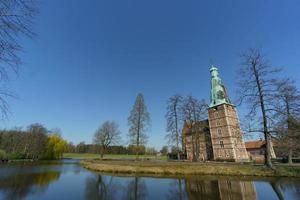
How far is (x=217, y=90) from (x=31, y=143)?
5525 centimetres

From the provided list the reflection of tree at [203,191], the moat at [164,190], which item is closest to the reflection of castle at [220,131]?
the moat at [164,190]

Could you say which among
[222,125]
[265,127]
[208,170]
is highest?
[222,125]

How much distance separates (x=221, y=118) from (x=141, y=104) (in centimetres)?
2127

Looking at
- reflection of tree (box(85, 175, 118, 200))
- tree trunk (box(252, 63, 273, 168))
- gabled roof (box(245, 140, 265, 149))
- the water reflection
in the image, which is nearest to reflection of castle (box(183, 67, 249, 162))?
gabled roof (box(245, 140, 265, 149))

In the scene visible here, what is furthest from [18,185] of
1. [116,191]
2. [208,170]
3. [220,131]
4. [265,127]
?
[220,131]

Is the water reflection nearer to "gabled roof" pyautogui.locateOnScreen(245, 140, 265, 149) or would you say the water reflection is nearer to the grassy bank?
the grassy bank

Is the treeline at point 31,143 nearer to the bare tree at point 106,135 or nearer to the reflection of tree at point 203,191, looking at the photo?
the bare tree at point 106,135

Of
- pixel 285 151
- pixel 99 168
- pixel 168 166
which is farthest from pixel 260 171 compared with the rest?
pixel 99 168

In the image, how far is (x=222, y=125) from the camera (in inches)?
1678

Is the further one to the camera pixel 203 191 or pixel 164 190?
pixel 164 190

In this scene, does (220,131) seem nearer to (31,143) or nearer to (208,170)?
(208,170)

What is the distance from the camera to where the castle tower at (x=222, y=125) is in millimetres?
40281

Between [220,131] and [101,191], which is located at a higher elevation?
[220,131]

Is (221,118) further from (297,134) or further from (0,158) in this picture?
(0,158)
